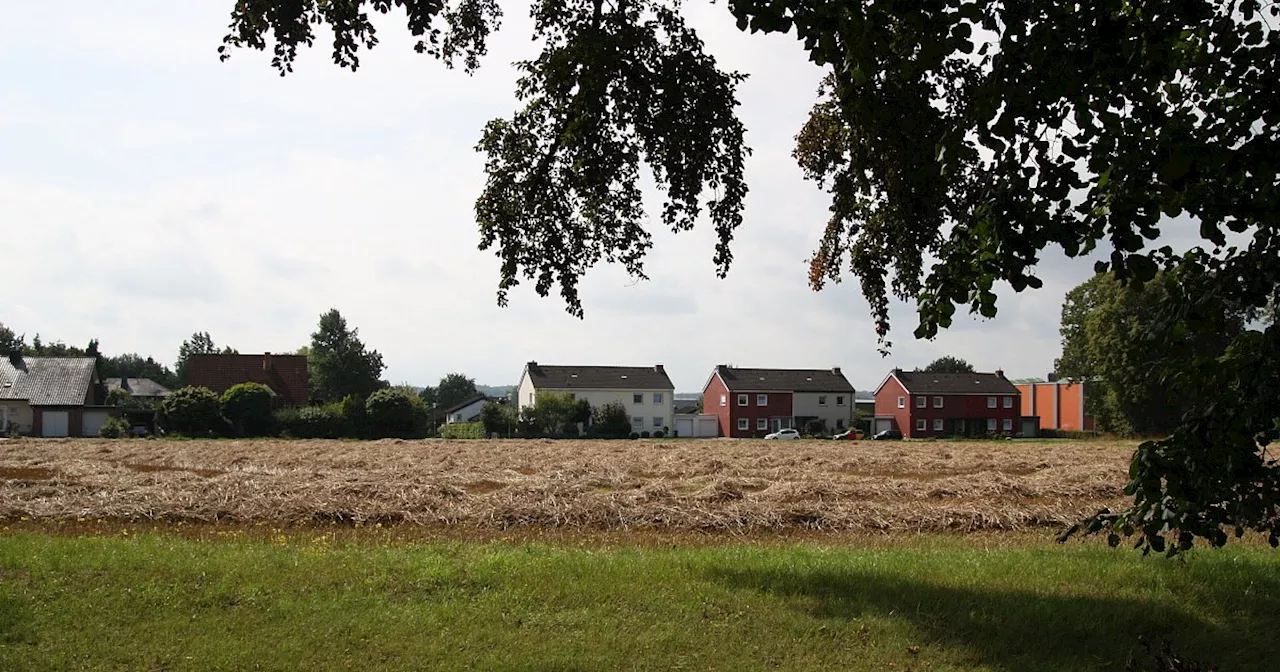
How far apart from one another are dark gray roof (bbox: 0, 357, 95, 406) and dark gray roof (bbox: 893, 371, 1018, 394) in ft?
202

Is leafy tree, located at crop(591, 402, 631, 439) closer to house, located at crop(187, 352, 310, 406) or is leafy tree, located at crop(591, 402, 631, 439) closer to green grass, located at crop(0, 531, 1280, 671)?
house, located at crop(187, 352, 310, 406)

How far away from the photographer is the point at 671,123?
10.6 meters

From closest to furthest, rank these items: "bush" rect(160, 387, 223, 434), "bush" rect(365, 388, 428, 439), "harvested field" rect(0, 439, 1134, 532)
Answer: "harvested field" rect(0, 439, 1134, 532) < "bush" rect(160, 387, 223, 434) < "bush" rect(365, 388, 428, 439)

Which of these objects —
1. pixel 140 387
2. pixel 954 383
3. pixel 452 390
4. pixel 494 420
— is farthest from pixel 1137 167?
pixel 452 390

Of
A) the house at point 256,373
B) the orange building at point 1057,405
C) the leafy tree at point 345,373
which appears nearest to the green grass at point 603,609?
the house at point 256,373

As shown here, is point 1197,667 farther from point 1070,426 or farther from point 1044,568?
point 1070,426

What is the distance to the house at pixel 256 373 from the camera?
250 ft

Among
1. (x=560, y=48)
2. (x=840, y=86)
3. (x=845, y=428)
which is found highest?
(x=560, y=48)

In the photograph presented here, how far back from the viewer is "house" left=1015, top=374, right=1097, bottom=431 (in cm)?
8281

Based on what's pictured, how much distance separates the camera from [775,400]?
8219cm

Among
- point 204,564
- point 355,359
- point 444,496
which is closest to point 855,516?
point 444,496

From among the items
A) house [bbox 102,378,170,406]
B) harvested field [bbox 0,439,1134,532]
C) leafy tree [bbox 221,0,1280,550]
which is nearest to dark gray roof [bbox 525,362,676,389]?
house [bbox 102,378,170,406]

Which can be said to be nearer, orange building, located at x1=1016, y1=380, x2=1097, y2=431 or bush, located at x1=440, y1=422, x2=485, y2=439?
bush, located at x1=440, y1=422, x2=485, y2=439

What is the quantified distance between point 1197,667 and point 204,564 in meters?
8.40
